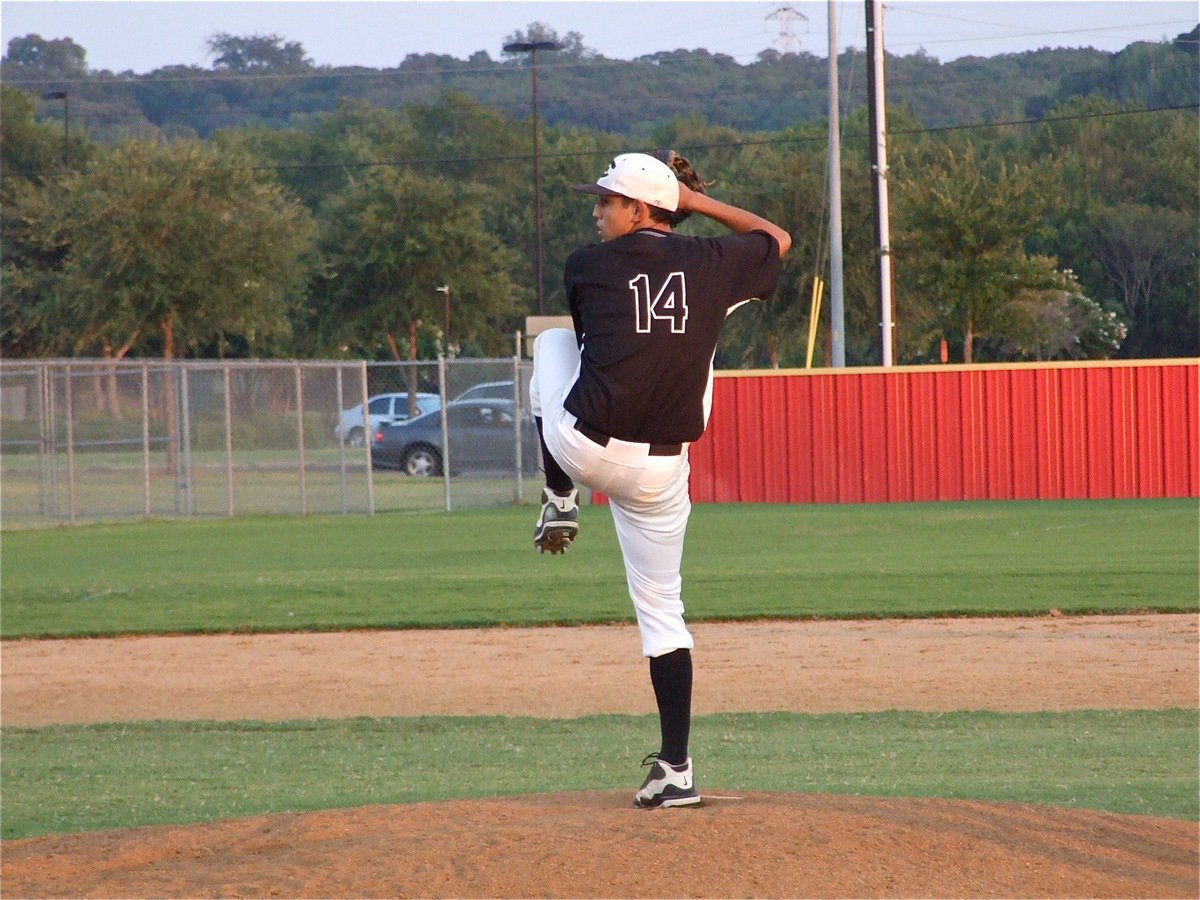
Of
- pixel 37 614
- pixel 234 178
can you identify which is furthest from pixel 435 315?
pixel 37 614

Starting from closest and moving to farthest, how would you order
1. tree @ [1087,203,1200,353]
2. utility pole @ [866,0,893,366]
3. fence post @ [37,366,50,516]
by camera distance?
fence post @ [37,366,50,516], utility pole @ [866,0,893,366], tree @ [1087,203,1200,353]

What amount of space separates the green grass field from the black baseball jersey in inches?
115

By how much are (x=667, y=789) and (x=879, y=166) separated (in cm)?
2116

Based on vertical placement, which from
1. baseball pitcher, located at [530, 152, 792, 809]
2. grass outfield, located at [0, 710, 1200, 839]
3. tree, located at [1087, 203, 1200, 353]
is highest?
tree, located at [1087, 203, 1200, 353]

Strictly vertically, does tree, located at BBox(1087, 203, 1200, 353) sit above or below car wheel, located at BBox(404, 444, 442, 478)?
above

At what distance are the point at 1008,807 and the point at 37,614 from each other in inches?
449

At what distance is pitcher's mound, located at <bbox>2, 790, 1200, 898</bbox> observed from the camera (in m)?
4.59

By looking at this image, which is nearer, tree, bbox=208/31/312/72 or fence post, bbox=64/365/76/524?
fence post, bbox=64/365/76/524

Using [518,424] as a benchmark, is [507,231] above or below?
above

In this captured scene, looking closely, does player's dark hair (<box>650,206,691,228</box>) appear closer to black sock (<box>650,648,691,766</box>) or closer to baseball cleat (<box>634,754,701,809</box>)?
black sock (<box>650,648,691,766</box>)

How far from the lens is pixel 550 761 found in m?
8.52

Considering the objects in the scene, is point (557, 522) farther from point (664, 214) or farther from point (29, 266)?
point (29, 266)

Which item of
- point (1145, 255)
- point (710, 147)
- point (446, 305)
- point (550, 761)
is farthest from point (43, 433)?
point (1145, 255)

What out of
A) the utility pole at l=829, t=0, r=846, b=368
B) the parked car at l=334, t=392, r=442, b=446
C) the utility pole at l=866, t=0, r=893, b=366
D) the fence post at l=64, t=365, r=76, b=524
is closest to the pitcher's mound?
the fence post at l=64, t=365, r=76, b=524
